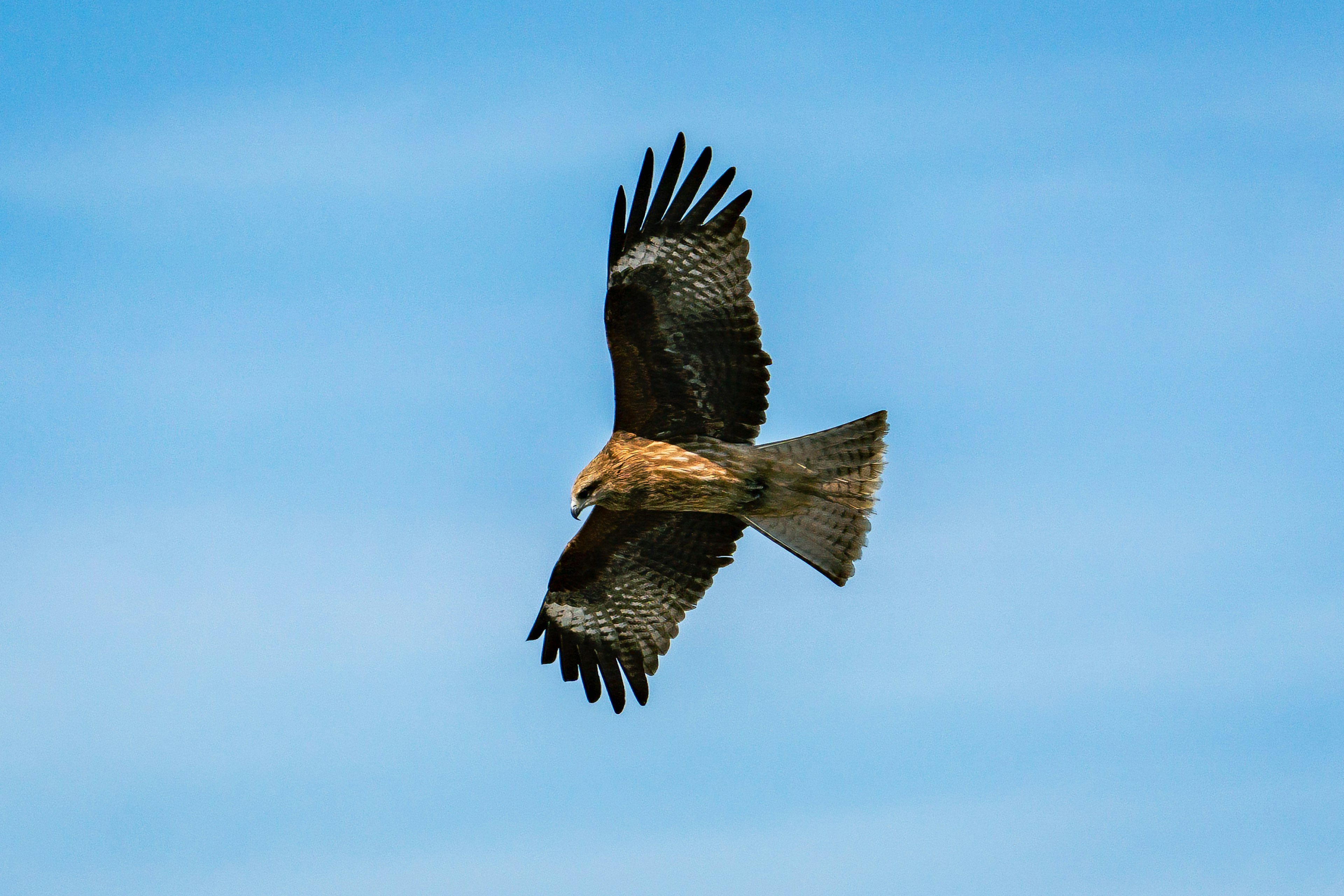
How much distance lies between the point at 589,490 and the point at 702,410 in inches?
36.6

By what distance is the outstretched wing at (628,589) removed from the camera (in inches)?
506

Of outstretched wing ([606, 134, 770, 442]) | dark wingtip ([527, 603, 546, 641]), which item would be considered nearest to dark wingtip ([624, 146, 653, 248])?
outstretched wing ([606, 134, 770, 442])

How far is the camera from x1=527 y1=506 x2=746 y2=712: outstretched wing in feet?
42.2

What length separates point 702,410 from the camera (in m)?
11.8

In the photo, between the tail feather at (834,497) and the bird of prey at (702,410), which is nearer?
the bird of prey at (702,410)

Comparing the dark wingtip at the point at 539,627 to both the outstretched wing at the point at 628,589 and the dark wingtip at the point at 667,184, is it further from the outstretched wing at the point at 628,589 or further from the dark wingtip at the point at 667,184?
the dark wingtip at the point at 667,184

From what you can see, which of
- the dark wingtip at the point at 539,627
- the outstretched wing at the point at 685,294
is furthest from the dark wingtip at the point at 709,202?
the dark wingtip at the point at 539,627

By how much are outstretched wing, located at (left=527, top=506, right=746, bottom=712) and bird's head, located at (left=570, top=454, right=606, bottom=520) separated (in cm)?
101

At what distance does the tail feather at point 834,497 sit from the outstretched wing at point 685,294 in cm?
54

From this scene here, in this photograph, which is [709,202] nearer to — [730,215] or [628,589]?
[730,215]

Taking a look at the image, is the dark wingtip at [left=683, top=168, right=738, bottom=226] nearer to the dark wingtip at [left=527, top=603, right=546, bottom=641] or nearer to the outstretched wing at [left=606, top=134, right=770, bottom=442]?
the outstretched wing at [left=606, top=134, right=770, bottom=442]

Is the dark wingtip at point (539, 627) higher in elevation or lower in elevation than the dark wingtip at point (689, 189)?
lower

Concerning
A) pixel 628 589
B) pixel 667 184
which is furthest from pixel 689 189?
pixel 628 589

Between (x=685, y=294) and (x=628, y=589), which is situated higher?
(x=685, y=294)
